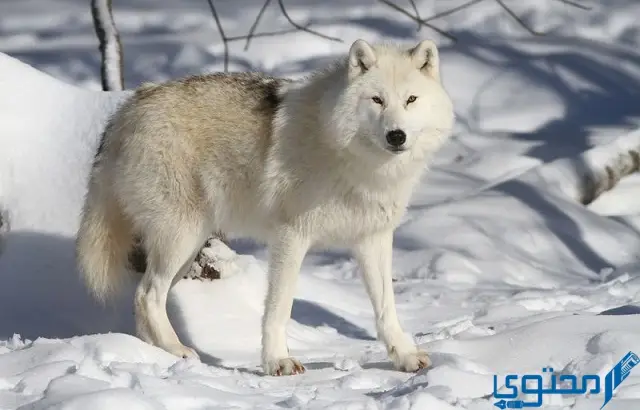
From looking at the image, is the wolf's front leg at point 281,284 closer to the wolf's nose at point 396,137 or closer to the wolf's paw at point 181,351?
the wolf's paw at point 181,351

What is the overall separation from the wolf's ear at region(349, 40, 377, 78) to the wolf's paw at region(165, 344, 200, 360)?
4.99 feet

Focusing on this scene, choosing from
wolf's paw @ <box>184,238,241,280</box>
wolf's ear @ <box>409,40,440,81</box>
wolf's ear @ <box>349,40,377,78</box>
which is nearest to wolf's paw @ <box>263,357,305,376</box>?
wolf's paw @ <box>184,238,241,280</box>

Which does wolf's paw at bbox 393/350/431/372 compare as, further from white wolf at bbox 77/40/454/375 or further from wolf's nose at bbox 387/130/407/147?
wolf's nose at bbox 387/130/407/147

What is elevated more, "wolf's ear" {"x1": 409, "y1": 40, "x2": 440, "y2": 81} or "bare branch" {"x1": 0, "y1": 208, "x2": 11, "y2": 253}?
"wolf's ear" {"x1": 409, "y1": 40, "x2": 440, "y2": 81}

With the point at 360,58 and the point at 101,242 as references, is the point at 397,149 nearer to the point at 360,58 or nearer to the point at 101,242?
the point at 360,58

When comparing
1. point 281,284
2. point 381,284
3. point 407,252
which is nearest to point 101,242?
point 281,284

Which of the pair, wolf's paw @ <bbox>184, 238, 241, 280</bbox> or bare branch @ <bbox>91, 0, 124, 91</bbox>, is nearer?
wolf's paw @ <bbox>184, 238, 241, 280</bbox>

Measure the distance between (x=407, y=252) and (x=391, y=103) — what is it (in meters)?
2.86

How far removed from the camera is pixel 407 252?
23.3 ft

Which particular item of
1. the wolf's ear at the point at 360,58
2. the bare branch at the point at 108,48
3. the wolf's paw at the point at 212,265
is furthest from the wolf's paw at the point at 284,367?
the bare branch at the point at 108,48

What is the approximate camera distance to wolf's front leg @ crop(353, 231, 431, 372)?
15.4 feet

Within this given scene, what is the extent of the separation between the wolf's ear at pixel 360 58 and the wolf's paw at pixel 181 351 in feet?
4.99

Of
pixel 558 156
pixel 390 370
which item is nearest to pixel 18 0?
pixel 558 156

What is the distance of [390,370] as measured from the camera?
453 centimetres
